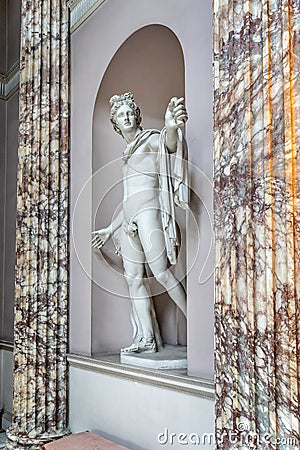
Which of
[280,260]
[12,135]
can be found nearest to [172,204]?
[280,260]

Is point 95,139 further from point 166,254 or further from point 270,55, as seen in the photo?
point 270,55

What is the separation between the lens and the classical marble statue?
3.61 m

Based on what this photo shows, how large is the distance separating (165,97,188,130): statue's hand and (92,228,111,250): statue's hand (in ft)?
4.76

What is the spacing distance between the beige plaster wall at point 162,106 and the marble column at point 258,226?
0.50m

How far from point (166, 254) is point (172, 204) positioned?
0.50 m

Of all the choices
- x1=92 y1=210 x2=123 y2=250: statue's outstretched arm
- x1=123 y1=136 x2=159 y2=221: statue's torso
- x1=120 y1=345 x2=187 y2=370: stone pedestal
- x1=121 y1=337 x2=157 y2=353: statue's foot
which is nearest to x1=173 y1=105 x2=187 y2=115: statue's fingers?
x1=123 y1=136 x2=159 y2=221: statue's torso

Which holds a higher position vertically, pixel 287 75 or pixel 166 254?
pixel 287 75

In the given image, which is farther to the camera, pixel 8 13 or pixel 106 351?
pixel 8 13

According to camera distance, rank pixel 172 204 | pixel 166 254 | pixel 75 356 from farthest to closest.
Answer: pixel 75 356 < pixel 166 254 < pixel 172 204

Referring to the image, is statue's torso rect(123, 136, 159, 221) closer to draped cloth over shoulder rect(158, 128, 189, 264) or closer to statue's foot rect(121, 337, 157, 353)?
draped cloth over shoulder rect(158, 128, 189, 264)

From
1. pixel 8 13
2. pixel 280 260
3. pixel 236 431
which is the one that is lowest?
pixel 236 431

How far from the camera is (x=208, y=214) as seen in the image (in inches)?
125

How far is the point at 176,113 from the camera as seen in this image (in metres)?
3.09

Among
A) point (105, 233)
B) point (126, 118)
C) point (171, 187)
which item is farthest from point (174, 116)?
point (105, 233)
